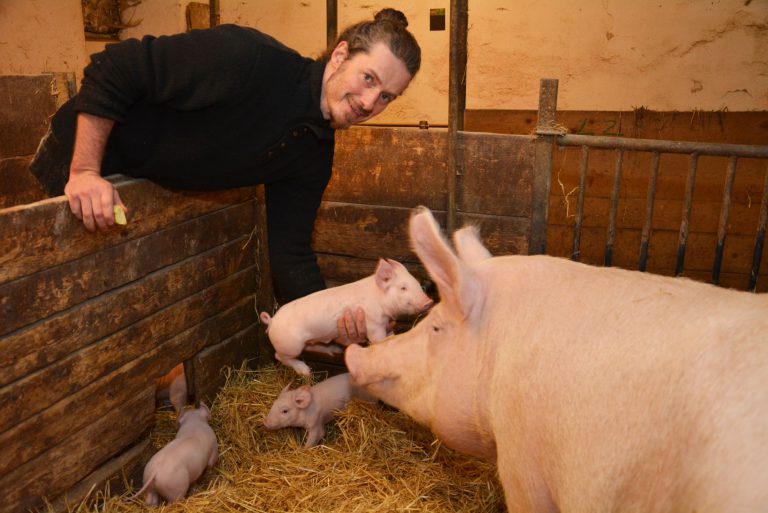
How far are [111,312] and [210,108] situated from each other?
0.90 meters

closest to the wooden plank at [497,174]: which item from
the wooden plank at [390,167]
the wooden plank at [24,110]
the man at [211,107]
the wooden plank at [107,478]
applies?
the wooden plank at [390,167]

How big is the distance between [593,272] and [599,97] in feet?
16.1

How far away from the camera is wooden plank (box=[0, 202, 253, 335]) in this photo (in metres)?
2.42

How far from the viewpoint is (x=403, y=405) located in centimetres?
254

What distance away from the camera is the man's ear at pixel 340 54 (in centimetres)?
295

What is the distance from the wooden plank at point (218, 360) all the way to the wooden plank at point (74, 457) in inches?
17.0

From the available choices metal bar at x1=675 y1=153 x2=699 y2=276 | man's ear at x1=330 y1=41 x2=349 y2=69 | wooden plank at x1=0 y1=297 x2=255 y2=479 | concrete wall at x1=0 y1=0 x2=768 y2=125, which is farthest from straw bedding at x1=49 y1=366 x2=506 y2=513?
concrete wall at x1=0 y1=0 x2=768 y2=125

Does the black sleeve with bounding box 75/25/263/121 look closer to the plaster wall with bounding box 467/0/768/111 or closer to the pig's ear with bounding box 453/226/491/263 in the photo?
the pig's ear with bounding box 453/226/491/263

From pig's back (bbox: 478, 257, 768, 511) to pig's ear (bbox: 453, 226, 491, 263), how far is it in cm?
32

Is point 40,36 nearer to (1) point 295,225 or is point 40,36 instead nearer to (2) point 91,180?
(1) point 295,225

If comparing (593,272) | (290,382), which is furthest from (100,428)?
(593,272)

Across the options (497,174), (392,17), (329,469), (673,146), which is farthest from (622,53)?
(329,469)

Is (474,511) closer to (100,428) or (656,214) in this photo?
(100,428)

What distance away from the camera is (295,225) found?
3504mm
